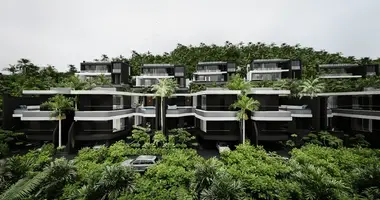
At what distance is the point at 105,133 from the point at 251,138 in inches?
765

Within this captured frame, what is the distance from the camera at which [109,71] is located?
5028cm

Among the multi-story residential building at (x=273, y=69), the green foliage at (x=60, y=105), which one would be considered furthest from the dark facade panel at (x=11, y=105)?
the multi-story residential building at (x=273, y=69)

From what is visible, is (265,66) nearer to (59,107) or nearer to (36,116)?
(59,107)

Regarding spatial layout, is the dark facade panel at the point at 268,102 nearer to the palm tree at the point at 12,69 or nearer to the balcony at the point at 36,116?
the balcony at the point at 36,116

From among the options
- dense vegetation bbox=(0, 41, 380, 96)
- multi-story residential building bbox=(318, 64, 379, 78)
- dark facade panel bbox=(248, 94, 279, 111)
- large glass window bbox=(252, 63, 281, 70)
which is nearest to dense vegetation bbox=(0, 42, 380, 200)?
dark facade panel bbox=(248, 94, 279, 111)

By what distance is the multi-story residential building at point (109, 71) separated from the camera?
4522 centimetres

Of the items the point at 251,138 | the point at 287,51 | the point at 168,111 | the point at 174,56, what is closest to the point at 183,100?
the point at 168,111

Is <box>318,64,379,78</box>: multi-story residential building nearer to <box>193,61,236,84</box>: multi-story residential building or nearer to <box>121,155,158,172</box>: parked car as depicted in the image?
<box>193,61,236,84</box>: multi-story residential building

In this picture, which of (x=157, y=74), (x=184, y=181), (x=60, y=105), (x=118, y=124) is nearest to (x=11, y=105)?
(x=60, y=105)

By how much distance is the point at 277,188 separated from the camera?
10.4 m

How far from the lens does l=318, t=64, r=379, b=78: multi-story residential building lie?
46625mm

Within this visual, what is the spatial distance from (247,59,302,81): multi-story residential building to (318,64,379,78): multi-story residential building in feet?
21.7

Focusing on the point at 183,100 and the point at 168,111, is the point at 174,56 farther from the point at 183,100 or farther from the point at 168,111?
the point at 168,111

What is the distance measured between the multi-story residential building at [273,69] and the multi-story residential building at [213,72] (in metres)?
6.28
